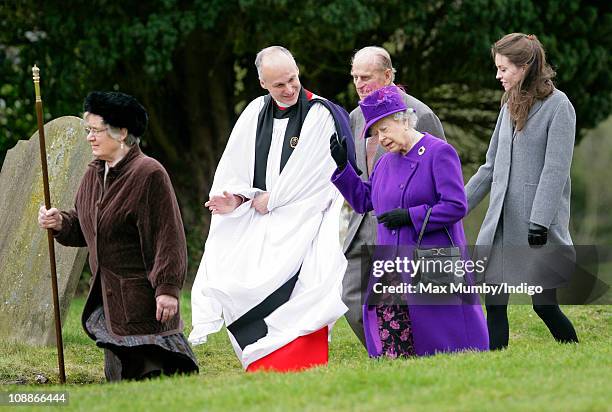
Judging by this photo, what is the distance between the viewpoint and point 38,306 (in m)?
9.52

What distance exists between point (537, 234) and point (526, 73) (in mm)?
1097

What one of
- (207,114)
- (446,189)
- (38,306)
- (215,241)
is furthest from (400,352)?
(207,114)

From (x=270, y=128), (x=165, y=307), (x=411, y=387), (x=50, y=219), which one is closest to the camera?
(x=411, y=387)

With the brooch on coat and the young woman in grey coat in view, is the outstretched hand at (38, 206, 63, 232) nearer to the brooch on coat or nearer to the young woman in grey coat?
the brooch on coat

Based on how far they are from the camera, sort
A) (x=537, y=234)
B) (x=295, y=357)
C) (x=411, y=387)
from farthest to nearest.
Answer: (x=295, y=357), (x=537, y=234), (x=411, y=387)

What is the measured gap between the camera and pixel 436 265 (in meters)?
7.14

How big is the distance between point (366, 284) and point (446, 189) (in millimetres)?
941

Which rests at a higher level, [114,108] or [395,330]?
[114,108]

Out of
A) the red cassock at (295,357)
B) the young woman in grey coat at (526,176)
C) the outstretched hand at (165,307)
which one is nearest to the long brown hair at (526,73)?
the young woman in grey coat at (526,176)

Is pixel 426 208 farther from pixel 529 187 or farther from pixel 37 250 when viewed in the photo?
pixel 37 250

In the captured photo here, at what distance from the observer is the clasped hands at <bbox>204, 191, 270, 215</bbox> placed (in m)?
8.00

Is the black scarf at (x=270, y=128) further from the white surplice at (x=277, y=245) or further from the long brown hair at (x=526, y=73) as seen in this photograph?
the long brown hair at (x=526, y=73)

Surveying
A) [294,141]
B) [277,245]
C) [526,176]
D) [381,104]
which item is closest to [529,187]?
[526,176]

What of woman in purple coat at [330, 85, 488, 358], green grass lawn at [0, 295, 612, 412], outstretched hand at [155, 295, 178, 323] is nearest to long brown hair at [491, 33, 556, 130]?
woman in purple coat at [330, 85, 488, 358]
